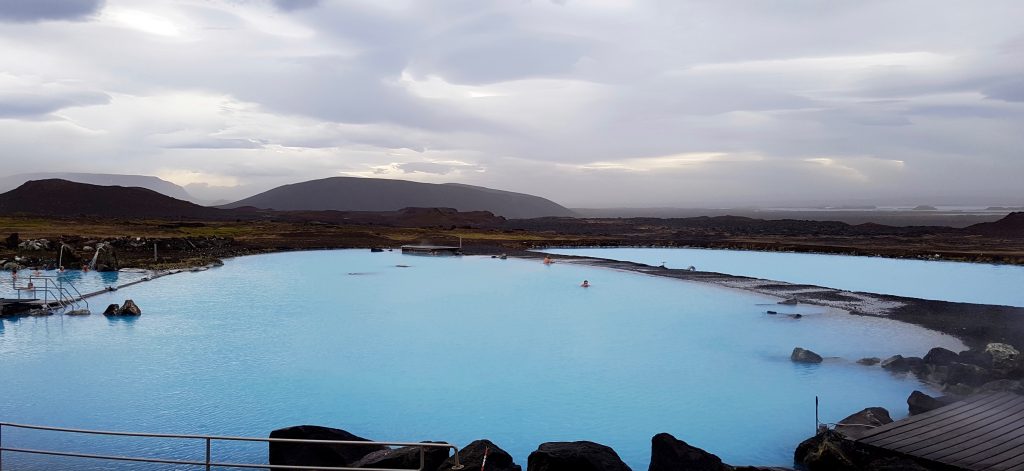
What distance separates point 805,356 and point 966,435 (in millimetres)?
5906

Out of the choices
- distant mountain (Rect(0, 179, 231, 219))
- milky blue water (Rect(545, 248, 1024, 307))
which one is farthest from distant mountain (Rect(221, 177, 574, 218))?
milky blue water (Rect(545, 248, 1024, 307))

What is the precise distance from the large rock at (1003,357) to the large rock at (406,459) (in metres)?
8.34

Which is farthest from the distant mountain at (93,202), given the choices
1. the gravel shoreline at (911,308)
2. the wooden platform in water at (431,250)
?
the gravel shoreline at (911,308)

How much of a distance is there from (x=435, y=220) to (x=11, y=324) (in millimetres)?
65106

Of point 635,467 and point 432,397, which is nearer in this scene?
point 635,467

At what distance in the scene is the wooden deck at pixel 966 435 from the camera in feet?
21.2

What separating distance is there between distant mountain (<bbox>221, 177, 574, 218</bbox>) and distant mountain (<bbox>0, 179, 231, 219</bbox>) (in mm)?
41449

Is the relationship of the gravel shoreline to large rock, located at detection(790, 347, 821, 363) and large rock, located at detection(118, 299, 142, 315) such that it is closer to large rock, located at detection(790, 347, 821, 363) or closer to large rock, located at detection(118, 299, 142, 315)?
large rock, located at detection(790, 347, 821, 363)

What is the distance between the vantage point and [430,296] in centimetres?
2172

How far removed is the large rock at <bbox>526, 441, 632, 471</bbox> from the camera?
6344mm

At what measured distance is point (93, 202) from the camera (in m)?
89.5

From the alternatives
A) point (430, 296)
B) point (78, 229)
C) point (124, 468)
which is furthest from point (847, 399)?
point (78, 229)

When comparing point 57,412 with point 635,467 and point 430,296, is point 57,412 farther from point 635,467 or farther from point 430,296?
point 430,296

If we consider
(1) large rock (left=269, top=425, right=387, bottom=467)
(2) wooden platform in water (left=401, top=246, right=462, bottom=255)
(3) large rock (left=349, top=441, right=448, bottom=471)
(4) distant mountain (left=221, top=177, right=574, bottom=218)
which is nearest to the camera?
(3) large rock (left=349, top=441, right=448, bottom=471)
